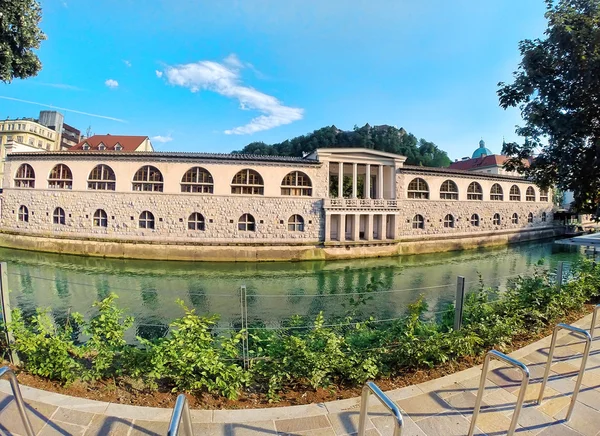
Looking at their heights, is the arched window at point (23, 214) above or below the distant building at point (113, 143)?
below

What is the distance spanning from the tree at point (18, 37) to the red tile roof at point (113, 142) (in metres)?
37.2

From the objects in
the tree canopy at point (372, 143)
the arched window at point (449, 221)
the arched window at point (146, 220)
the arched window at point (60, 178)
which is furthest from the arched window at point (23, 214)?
the tree canopy at point (372, 143)

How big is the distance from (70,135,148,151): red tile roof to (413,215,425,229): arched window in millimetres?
35419

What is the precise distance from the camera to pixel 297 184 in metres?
23.5

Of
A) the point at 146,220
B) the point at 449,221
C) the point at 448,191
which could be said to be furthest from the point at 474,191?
the point at 146,220

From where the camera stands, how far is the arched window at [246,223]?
22422mm

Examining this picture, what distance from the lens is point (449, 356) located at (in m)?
3.84

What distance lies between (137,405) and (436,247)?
85.1ft

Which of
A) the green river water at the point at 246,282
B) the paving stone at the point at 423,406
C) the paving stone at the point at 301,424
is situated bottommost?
the green river water at the point at 246,282

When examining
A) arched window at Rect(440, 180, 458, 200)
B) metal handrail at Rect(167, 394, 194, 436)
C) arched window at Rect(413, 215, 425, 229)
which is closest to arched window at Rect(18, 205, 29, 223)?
metal handrail at Rect(167, 394, 194, 436)

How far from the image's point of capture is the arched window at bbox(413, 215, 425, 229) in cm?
2682

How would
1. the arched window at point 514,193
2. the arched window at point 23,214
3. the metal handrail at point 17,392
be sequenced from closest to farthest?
the metal handrail at point 17,392 → the arched window at point 23,214 → the arched window at point 514,193

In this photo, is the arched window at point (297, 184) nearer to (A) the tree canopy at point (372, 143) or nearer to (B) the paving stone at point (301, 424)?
(B) the paving stone at point (301, 424)

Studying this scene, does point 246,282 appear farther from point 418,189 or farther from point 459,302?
point 418,189
